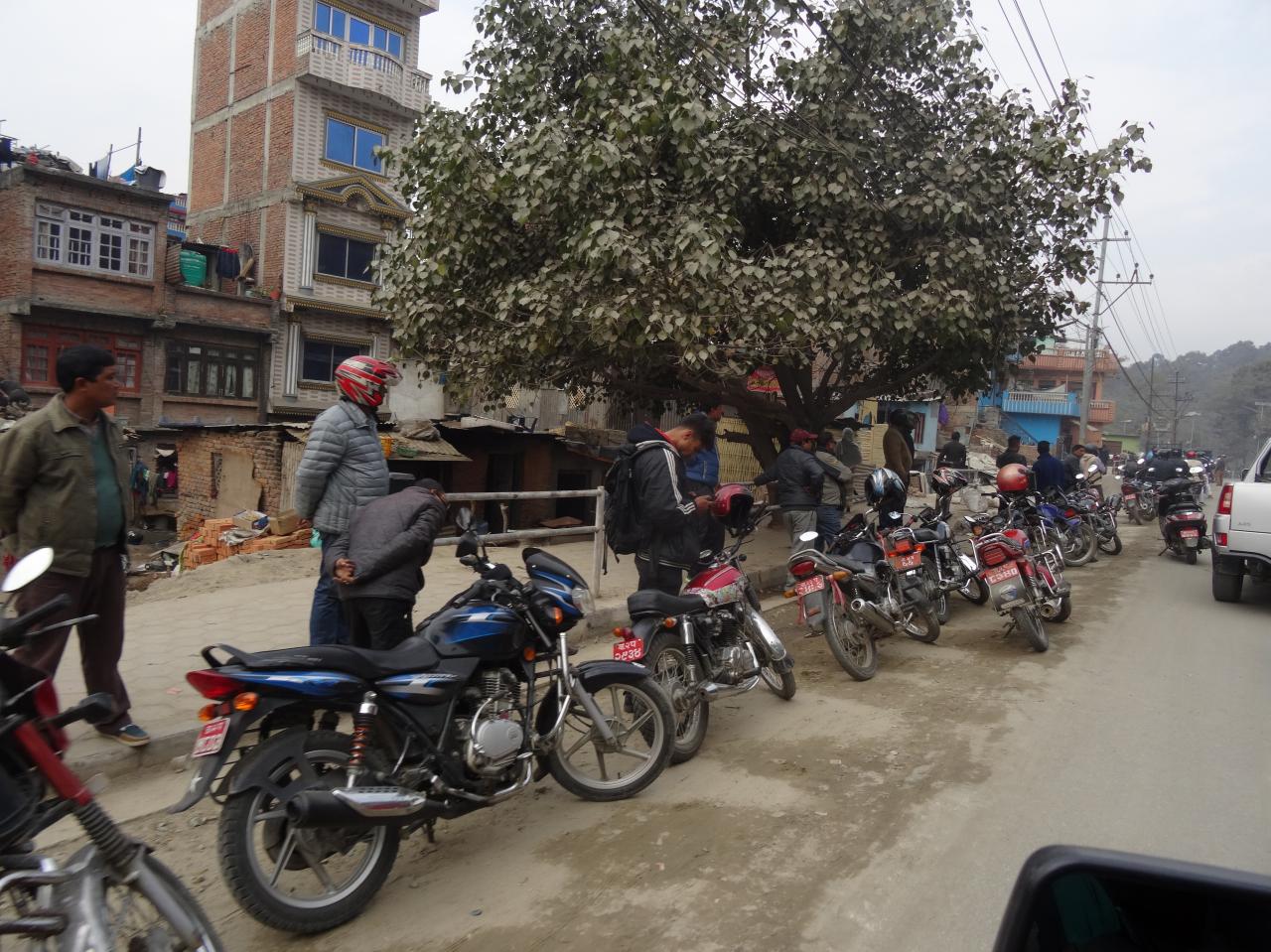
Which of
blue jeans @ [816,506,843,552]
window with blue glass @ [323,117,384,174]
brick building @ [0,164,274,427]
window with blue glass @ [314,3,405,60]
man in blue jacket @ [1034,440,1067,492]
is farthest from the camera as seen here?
window with blue glass @ [323,117,384,174]

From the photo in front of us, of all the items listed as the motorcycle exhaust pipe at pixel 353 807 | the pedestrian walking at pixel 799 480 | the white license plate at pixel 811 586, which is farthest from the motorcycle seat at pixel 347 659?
the pedestrian walking at pixel 799 480

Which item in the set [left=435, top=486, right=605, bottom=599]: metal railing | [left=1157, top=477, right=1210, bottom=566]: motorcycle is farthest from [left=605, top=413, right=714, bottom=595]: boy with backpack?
[left=1157, top=477, right=1210, bottom=566]: motorcycle

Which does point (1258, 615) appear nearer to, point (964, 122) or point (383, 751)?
point (964, 122)

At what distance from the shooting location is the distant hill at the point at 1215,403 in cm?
7356

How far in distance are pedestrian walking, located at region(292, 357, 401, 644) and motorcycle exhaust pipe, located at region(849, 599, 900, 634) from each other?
3.28m

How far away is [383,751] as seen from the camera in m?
3.34

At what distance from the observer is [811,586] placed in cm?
608

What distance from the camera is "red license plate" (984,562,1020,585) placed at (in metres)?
6.85

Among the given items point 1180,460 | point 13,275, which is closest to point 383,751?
point 1180,460

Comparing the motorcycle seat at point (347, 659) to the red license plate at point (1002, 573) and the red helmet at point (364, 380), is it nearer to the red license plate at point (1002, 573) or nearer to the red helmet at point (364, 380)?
the red helmet at point (364, 380)

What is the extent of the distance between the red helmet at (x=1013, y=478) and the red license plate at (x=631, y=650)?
219 inches

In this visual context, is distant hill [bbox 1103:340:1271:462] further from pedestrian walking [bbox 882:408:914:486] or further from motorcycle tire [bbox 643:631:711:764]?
motorcycle tire [bbox 643:631:711:764]

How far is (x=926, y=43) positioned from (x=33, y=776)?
1058cm

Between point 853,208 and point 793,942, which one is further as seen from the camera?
point 853,208
